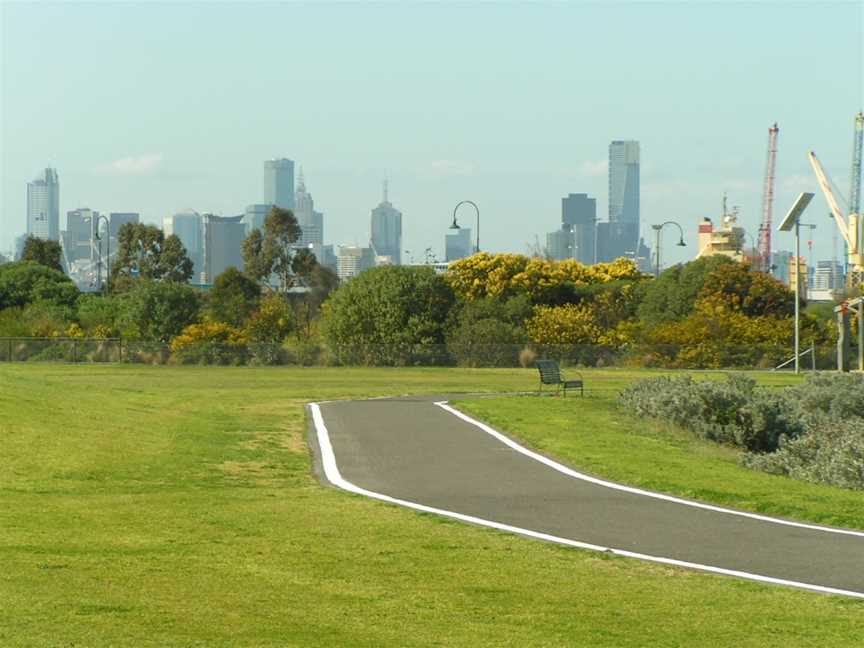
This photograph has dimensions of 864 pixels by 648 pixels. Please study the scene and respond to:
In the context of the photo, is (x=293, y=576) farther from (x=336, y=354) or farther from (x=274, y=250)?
(x=274, y=250)

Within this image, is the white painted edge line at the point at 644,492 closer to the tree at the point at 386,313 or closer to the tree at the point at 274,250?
the tree at the point at 386,313

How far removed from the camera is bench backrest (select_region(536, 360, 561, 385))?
40531mm

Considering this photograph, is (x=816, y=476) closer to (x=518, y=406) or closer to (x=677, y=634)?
(x=518, y=406)

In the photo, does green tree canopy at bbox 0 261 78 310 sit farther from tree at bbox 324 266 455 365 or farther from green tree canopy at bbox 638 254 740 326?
green tree canopy at bbox 638 254 740 326

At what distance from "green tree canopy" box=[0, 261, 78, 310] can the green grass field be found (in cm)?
6682

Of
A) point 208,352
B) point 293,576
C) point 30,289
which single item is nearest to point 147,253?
point 30,289

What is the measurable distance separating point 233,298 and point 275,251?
23.2 m

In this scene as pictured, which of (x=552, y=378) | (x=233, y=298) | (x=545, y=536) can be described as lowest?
(x=545, y=536)

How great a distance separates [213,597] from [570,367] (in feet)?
189

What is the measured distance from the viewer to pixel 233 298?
→ 85500 millimetres

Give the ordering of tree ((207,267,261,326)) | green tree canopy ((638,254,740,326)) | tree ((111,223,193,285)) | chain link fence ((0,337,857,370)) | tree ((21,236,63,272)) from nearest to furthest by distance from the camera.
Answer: chain link fence ((0,337,857,370)), green tree canopy ((638,254,740,326)), tree ((207,267,261,326)), tree ((111,223,193,285)), tree ((21,236,63,272))

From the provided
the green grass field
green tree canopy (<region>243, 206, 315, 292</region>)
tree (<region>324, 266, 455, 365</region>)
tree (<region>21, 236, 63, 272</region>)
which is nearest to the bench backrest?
the green grass field

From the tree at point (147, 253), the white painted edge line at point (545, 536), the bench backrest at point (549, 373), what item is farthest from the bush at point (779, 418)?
the tree at point (147, 253)

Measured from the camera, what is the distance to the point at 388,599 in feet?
33.1
